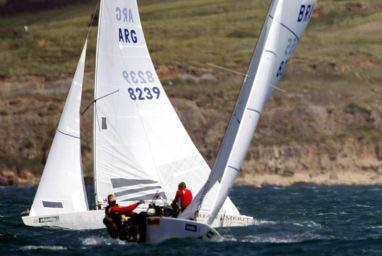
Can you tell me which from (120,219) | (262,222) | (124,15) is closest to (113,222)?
(120,219)

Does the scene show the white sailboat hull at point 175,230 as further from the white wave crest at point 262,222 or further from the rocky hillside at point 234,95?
the rocky hillside at point 234,95

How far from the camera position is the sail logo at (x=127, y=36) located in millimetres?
48625

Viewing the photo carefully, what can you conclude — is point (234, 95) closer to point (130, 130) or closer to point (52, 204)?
point (130, 130)

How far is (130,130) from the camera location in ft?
159

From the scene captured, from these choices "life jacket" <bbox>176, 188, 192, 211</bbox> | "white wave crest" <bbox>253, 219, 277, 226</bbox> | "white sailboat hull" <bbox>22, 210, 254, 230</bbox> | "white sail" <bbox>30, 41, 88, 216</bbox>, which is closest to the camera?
"life jacket" <bbox>176, 188, 192, 211</bbox>

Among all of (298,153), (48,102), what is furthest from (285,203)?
(48,102)

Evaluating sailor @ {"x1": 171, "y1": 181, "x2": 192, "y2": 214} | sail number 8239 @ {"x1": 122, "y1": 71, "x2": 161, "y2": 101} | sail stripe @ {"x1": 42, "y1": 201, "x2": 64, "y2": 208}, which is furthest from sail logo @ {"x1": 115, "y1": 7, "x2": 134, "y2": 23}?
sailor @ {"x1": 171, "y1": 181, "x2": 192, "y2": 214}

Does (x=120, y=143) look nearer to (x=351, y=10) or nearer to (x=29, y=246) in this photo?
(x=29, y=246)

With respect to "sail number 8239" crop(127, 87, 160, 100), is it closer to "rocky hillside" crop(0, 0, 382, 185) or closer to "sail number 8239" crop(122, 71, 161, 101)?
"sail number 8239" crop(122, 71, 161, 101)

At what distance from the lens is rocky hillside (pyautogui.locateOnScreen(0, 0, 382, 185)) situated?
109 metres

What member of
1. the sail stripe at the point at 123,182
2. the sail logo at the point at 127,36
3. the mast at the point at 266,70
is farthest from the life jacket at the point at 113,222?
the sail logo at the point at 127,36

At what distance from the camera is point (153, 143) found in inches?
1922

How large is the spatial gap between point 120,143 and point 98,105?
1.56 metres

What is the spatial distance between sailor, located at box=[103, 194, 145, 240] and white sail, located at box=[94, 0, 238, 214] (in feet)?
19.8
